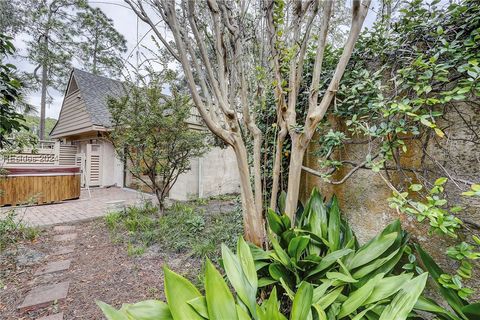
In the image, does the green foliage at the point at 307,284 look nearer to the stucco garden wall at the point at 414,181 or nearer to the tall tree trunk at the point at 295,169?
the tall tree trunk at the point at 295,169

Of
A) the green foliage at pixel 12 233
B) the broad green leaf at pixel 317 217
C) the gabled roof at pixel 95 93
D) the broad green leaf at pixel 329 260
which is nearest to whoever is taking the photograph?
the broad green leaf at pixel 329 260

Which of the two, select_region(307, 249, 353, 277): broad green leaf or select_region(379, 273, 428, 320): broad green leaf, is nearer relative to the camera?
select_region(379, 273, 428, 320): broad green leaf

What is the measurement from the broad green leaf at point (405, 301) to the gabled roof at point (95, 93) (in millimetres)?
10600

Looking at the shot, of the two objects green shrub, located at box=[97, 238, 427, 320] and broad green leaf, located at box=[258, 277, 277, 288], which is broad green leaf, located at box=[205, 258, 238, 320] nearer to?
green shrub, located at box=[97, 238, 427, 320]

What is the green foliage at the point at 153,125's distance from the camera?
4.91m

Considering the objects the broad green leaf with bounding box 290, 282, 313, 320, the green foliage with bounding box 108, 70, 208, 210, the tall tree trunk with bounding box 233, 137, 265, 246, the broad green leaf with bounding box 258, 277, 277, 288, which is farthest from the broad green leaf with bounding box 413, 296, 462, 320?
the green foliage with bounding box 108, 70, 208, 210

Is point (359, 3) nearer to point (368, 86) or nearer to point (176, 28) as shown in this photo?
point (368, 86)

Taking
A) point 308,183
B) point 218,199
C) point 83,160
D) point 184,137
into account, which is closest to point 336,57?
point 308,183

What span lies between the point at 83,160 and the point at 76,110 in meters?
2.60

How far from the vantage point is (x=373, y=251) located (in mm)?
1694

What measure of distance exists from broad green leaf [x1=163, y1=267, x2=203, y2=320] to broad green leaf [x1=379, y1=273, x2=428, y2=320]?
1.05 metres

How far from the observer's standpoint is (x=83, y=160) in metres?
10.4

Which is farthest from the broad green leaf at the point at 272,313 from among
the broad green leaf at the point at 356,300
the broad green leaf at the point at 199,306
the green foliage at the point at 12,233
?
the green foliage at the point at 12,233

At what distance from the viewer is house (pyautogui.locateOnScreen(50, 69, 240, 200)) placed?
26.1 feet
